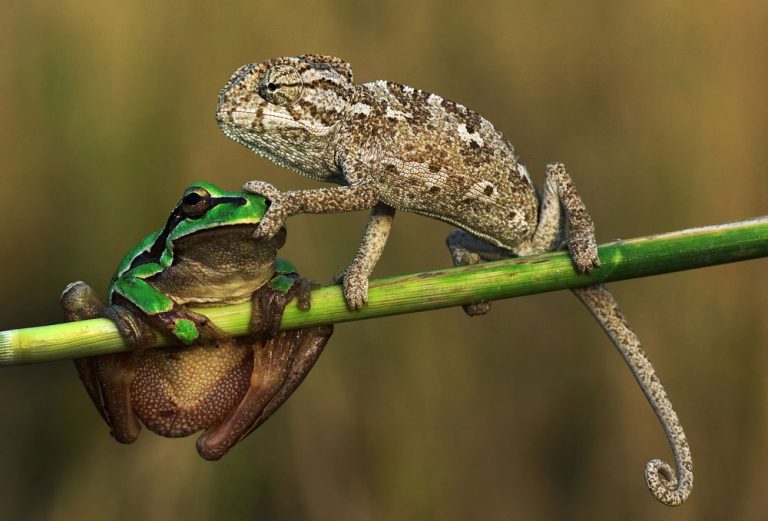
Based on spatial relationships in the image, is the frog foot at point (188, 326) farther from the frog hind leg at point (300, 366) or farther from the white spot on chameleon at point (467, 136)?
the white spot on chameleon at point (467, 136)

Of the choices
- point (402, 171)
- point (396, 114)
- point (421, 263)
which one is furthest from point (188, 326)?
point (421, 263)

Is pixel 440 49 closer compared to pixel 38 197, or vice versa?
pixel 38 197

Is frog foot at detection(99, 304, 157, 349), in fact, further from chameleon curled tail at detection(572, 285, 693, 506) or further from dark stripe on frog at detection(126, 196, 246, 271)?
chameleon curled tail at detection(572, 285, 693, 506)

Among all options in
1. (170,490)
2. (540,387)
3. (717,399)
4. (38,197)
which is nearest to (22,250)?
(38,197)

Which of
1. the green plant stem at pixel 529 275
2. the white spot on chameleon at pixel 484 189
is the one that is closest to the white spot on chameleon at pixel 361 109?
the white spot on chameleon at pixel 484 189

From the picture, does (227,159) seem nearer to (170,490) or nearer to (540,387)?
(170,490)
